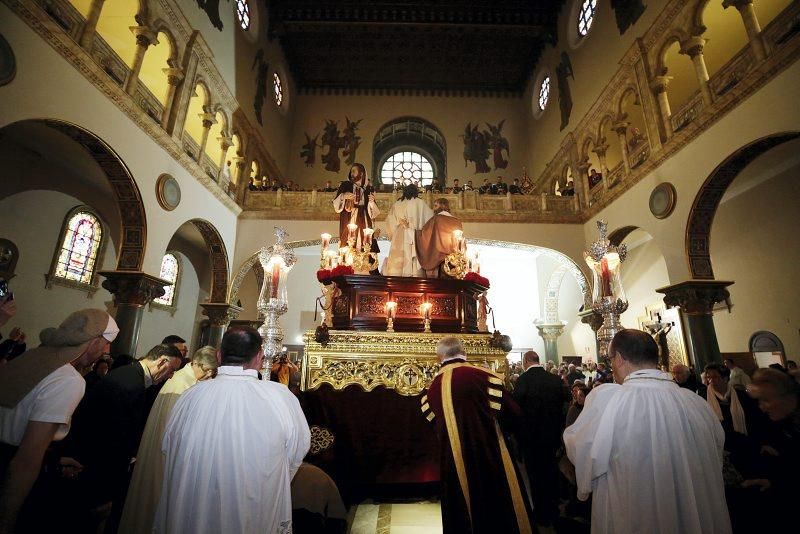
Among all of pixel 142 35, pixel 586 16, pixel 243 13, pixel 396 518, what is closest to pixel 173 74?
pixel 142 35

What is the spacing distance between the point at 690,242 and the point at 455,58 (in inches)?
567

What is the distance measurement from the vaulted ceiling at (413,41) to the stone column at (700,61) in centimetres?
912

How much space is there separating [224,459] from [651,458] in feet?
6.38

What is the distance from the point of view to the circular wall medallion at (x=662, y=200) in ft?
26.8

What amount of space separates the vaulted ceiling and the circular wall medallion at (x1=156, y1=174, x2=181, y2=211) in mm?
10106

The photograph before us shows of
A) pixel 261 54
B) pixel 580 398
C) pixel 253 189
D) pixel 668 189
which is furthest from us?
pixel 261 54

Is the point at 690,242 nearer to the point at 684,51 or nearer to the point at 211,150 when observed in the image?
the point at 684,51

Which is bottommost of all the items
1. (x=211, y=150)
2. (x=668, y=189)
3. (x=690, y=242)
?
(x=690, y=242)

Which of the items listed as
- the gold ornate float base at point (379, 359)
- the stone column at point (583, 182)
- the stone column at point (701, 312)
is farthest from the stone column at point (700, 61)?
the gold ornate float base at point (379, 359)

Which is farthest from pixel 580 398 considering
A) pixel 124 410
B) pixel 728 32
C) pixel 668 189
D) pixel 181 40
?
pixel 181 40

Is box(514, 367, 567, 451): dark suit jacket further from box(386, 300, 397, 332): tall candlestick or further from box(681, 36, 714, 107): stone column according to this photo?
box(681, 36, 714, 107): stone column

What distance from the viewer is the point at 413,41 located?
17344 mm

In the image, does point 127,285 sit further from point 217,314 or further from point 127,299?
point 217,314

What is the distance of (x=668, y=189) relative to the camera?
27.2 feet
